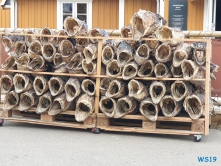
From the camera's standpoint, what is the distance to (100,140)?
791cm

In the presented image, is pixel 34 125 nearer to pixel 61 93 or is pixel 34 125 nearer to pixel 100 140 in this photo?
pixel 61 93

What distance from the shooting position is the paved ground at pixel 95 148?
648 cm

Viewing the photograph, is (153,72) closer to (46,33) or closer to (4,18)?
(46,33)

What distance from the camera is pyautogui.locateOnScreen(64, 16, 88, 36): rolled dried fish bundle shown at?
8578mm

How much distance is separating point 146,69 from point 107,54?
3.08 ft

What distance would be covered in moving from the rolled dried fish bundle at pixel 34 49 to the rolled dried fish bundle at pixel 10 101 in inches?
38.4

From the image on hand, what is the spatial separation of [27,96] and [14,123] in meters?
1.03

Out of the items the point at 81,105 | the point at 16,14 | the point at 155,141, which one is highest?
the point at 16,14

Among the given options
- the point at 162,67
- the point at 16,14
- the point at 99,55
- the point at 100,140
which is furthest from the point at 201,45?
the point at 16,14

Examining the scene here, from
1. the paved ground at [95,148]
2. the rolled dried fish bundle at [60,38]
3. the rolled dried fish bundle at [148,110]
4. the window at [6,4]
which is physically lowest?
the paved ground at [95,148]

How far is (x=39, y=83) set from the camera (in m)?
8.82

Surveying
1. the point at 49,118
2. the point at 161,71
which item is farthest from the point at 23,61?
the point at 161,71

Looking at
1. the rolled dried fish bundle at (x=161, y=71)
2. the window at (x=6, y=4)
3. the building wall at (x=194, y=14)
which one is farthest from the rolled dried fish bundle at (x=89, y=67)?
the window at (x=6, y=4)

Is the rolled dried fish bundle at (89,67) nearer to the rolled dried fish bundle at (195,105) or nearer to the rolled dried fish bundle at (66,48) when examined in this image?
the rolled dried fish bundle at (66,48)
